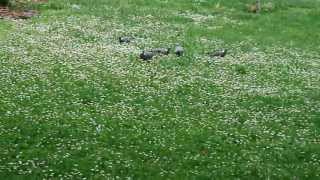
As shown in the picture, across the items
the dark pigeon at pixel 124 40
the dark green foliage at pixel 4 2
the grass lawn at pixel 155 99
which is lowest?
the grass lawn at pixel 155 99

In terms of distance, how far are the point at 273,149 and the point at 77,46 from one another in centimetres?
1530

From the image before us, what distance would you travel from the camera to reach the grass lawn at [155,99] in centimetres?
1709

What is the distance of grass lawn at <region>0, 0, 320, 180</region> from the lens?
17.1 meters

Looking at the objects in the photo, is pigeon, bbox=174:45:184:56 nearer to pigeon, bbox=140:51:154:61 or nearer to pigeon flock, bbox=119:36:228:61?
pigeon flock, bbox=119:36:228:61

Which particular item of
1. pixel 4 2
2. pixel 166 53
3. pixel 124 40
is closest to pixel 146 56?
pixel 166 53

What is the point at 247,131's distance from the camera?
20375 mm

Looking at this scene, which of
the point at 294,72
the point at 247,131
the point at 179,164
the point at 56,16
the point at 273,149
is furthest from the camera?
the point at 56,16

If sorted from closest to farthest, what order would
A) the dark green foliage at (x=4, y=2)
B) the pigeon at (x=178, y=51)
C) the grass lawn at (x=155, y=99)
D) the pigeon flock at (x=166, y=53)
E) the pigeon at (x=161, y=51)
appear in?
1. the grass lawn at (x=155, y=99)
2. the pigeon flock at (x=166, y=53)
3. the pigeon at (x=161, y=51)
4. the pigeon at (x=178, y=51)
5. the dark green foliage at (x=4, y=2)

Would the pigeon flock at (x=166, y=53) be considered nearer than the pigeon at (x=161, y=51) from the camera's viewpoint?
Yes

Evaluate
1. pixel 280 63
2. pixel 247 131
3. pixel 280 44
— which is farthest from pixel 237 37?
pixel 247 131

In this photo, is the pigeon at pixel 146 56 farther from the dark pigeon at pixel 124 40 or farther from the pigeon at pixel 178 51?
the dark pigeon at pixel 124 40

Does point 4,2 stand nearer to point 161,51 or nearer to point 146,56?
point 161,51

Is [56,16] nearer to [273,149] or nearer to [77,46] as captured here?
[77,46]

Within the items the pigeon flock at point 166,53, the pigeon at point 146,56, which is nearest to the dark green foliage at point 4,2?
the pigeon flock at point 166,53
